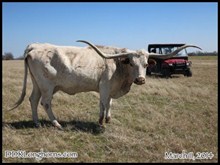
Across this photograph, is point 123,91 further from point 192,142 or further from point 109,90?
point 192,142

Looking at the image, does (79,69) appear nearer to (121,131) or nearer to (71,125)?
(71,125)

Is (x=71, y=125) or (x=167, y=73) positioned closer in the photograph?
(x=71, y=125)

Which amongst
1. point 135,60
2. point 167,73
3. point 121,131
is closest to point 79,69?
point 135,60

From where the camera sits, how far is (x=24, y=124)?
25.0 feet

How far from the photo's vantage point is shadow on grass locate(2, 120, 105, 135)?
7.22 meters

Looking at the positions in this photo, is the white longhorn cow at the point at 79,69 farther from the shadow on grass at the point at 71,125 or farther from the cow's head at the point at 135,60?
the shadow on grass at the point at 71,125

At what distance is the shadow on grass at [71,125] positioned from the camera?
722cm

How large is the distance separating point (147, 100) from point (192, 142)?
4.82m

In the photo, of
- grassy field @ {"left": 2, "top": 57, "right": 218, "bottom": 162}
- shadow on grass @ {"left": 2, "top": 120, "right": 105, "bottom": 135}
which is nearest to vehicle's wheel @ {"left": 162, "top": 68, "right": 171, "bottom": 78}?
grassy field @ {"left": 2, "top": 57, "right": 218, "bottom": 162}

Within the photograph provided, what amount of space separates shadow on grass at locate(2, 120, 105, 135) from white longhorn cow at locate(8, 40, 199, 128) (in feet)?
0.59

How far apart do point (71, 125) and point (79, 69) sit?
52.7 inches

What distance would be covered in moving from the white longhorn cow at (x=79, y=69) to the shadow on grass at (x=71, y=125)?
181 millimetres

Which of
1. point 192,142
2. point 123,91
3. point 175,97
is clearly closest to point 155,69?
point 175,97

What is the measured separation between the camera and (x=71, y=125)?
7562 mm
